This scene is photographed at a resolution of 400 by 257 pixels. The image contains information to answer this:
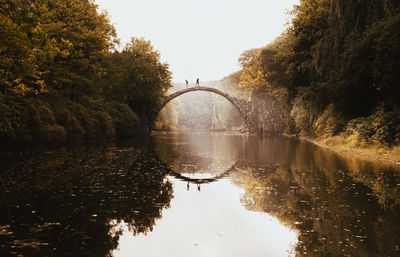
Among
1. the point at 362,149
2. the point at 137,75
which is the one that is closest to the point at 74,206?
the point at 362,149

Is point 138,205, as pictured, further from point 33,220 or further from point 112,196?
point 33,220

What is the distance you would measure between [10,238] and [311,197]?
5.89 meters

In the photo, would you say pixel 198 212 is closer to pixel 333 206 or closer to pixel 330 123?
pixel 333 206

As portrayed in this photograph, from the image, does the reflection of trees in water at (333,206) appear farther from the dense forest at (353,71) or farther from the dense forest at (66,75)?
the dense forest at (66,75)

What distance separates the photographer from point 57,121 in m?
23.3

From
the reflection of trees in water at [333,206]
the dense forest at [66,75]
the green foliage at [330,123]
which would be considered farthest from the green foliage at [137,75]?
the reflection of trees in water at [333,206]

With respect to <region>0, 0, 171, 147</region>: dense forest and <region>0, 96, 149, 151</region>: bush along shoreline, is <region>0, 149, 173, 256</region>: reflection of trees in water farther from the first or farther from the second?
<region>0, 96, 149, 151</region>: bush along shoreline

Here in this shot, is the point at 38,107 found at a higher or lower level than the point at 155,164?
higher

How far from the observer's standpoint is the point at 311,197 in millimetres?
7461

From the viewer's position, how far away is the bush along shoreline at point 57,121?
1795cm

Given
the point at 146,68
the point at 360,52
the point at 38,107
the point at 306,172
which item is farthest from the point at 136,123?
the point at 306,172

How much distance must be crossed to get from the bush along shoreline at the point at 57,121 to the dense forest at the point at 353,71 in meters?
17.5

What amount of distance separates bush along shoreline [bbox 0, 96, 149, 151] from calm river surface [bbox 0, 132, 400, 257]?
25.4ft

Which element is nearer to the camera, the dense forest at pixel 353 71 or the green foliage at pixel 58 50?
the dense forest at pixel 353 71
